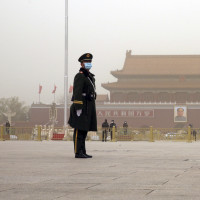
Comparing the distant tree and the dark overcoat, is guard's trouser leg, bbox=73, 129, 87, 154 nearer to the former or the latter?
the dark overcoat

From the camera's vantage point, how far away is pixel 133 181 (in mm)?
3848

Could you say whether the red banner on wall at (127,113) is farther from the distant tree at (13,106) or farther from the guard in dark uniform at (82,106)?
the guard in dark uniform at (82,106)

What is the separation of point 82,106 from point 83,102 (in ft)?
0.29

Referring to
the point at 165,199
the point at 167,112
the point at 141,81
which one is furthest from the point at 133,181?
the point at 141,81

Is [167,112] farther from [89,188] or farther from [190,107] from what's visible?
[89,188]

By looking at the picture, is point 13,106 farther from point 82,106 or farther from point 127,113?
point 82,106

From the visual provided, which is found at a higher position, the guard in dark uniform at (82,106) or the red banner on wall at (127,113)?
the red banner on wall at (127,113)

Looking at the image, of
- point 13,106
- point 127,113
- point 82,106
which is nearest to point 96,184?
point 82,106

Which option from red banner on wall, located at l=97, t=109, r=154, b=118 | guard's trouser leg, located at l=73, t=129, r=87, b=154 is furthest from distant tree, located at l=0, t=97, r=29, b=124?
guard's trouser leg, located at l=73, t=129, r=87, b=154

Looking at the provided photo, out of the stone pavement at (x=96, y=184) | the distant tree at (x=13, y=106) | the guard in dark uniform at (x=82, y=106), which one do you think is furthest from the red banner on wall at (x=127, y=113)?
the stone pavement at (x=96, y=184)

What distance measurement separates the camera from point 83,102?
686cm

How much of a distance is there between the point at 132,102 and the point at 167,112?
3.56 metres

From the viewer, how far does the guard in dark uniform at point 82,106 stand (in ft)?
22.2

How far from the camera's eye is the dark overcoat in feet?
22.2
